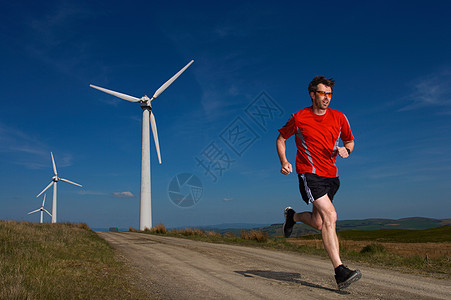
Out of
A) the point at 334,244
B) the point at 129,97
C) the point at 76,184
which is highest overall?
the point at 129,97

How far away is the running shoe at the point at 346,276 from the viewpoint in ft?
14.5

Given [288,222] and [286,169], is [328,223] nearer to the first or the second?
[286,169]

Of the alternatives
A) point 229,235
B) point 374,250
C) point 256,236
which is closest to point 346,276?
point 374,250

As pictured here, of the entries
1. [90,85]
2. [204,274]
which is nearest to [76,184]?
[90,85]

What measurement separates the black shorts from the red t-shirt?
0.25ft

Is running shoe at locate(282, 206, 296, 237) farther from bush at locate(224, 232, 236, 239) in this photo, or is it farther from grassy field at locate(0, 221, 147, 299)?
bush at locate(224, 232, 236, 239)

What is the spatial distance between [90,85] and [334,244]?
40.6 meters

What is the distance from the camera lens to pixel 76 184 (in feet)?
187

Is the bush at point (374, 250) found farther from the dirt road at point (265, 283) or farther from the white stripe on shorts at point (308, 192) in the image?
the white stripe on shorts at point (308, 192)

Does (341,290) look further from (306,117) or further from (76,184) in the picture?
(76,184)

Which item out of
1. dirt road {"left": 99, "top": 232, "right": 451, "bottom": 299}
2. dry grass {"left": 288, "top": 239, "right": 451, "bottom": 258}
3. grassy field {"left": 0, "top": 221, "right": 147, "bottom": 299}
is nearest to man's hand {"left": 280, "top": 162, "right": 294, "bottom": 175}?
dirt road {"left": 99, "top": 232, "right": 451, "bottom": 299}

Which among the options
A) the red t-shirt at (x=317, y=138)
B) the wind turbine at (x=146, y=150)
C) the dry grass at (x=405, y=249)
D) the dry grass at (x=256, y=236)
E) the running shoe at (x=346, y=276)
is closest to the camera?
the running shoe at (x=346, y=276)

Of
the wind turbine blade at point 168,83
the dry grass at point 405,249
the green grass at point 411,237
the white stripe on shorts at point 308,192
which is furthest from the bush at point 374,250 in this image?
the wind turbine blade at point 168,83

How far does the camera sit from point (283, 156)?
209 inches
